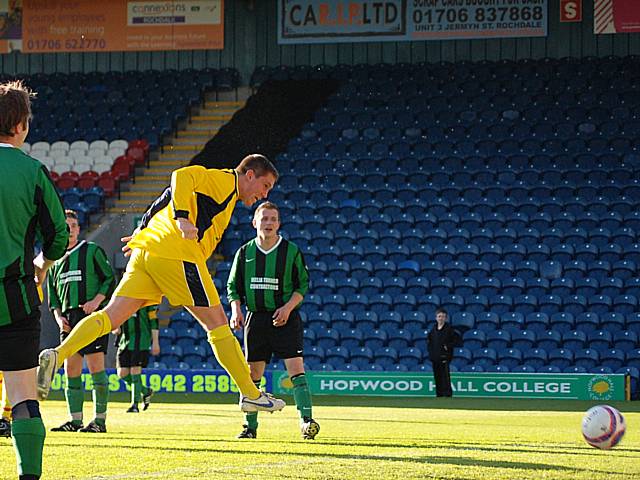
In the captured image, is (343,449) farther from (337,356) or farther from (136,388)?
(337,356)

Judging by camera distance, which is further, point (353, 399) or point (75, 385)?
point (353, 399)

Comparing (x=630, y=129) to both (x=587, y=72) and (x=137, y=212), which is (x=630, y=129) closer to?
(x=587, y=72)

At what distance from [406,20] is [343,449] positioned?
69.3 feet

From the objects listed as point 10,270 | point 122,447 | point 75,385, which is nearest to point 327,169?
point 75,385

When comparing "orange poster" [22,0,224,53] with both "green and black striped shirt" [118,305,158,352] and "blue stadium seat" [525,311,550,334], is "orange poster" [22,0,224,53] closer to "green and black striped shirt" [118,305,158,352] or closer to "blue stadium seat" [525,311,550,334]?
"blue stadium seat" [525,311,550,334]

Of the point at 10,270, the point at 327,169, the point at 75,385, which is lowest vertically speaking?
the point at 75,385

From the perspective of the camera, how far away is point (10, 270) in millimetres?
5113

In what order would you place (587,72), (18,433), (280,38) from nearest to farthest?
(18,433)
(587,72)
(280,38)

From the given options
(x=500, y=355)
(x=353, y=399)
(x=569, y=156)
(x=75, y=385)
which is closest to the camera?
(x=75, y=385)

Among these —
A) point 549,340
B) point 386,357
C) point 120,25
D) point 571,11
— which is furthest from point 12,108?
point 120,25

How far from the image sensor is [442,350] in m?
19.4

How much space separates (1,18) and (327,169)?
34.6ft

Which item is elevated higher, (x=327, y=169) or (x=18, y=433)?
(x=327, y=169)

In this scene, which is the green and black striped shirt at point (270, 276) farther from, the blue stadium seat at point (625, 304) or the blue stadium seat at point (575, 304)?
the blue stadium seat at point (625, 304)
